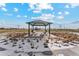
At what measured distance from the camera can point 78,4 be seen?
7.30 ft

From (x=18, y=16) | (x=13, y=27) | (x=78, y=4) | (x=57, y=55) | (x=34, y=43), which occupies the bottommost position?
(x=57, y=55)

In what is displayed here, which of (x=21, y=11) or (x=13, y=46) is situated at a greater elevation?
(x=21, y=11)

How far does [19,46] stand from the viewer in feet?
7.43

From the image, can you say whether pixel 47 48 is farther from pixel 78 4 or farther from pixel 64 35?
pixel 78 4

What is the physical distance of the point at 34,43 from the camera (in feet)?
7.47

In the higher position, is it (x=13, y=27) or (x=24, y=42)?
(x=13, y=27)

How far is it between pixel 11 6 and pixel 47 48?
695 mm

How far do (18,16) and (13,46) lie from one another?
0.39m

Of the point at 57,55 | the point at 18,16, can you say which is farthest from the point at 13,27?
the point at 57,55

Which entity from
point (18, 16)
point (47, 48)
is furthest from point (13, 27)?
point (47, 48)

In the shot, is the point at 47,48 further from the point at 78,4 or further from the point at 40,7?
the point at 78,4

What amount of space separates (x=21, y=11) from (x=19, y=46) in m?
0.44

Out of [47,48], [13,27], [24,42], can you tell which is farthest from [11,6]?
[47,48]

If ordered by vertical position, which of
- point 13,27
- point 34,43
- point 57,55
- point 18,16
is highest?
point 18,16
